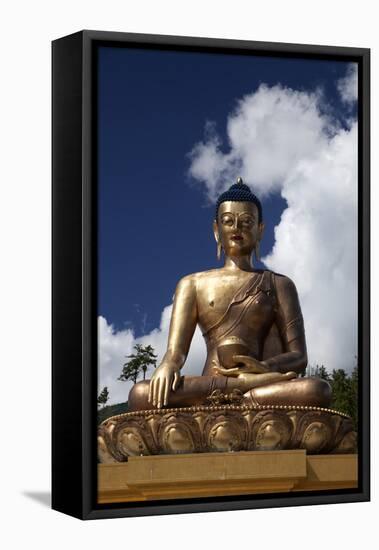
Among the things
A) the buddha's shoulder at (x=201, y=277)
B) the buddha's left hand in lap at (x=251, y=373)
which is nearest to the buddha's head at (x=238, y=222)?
the buddha's shoulder at (x=201, y=277)

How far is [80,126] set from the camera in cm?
1420

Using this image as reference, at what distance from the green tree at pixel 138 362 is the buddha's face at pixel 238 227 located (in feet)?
3.57

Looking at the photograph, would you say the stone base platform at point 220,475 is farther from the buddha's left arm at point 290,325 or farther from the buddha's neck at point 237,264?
the buddha's neck at point 237,264

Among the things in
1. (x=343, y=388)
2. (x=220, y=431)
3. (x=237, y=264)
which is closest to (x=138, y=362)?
(x=220, y=431)

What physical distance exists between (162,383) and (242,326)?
868mm

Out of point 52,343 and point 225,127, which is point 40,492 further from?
point 225,127

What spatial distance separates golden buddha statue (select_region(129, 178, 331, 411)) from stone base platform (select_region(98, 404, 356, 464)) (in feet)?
0.39

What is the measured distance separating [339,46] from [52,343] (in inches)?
126

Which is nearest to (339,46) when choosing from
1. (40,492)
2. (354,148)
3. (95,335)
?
(354,148)

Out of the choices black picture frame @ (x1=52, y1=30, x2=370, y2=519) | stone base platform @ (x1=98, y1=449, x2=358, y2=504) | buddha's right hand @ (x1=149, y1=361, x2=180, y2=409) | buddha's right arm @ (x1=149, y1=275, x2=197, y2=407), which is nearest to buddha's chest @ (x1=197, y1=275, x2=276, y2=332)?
buddha's right arm @ (x1=149, y1=275, x2=197, y2=407)

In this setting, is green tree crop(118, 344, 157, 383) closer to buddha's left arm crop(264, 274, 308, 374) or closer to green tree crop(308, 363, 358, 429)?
buddha's left arm crop(264, 274, 308, 374)

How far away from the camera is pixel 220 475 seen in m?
14.7

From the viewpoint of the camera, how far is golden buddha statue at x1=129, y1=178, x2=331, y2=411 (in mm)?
15062

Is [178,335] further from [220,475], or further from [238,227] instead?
[220,475]
